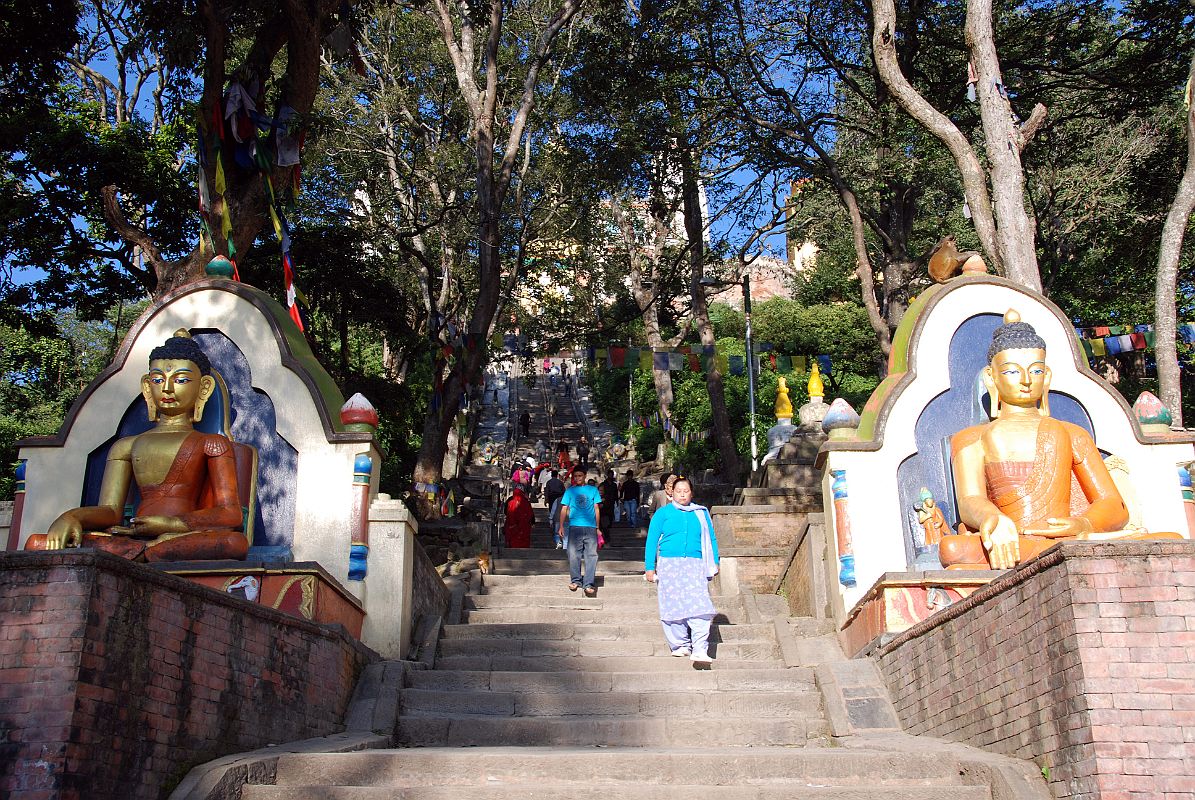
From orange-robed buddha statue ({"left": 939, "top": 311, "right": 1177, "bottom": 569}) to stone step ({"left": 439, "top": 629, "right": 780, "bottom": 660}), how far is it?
212cm

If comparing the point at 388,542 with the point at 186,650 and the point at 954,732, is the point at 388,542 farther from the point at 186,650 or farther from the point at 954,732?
the point at 954,732

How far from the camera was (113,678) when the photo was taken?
212 inches

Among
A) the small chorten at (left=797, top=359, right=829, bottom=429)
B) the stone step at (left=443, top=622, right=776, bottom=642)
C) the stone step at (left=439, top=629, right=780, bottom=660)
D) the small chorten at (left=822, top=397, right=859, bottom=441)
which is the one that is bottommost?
the stone step at (left=439, top=629, right=780, bottom=660)

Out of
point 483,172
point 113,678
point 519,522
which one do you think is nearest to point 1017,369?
point 113,678

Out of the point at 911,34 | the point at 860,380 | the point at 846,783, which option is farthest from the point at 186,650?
the point at 860,380

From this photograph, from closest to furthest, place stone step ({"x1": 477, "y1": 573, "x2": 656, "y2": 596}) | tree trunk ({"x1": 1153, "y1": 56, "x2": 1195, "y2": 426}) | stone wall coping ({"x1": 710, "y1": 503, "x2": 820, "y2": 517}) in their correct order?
tree trunk ({"x1": 1153, "y1": 56, "x2": 1195, "y2": 426}) → stone step ({"x1": 477, "y1": 573, "x2": 656, "y2": 596}) → stone wall coping ({"x1": 710, "y1": 503, "x2": 820, "y2": 517})

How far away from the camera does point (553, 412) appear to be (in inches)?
1877

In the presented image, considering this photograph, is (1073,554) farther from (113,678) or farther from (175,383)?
(175,383)

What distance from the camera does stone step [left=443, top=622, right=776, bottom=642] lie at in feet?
36.0

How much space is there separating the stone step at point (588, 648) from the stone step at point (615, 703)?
1.23 metres

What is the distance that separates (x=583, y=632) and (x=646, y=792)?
16.3 ft

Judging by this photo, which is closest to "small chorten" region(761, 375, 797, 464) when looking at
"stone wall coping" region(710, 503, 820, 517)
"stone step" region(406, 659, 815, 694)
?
"stone wall coping" region(710, 503, 820, 517)

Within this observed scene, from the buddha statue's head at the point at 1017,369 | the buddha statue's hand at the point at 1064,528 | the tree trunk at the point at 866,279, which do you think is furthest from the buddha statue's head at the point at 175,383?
the tree trunk at the point at 866,279

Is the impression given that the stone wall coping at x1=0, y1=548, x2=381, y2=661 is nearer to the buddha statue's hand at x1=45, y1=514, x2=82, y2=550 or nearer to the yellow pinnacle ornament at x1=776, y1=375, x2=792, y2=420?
the buddha statue's hand at x1=45, y1=514, x2=82, y2=550
